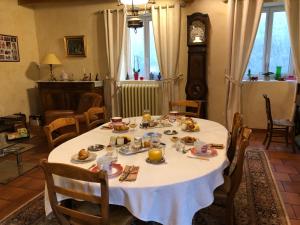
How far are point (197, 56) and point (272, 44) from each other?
1278mm

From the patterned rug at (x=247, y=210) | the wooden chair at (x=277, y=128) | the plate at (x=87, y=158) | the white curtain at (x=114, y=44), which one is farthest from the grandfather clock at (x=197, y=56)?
the plate at (x=87, y=158)

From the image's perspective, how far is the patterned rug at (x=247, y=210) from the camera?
2.03m

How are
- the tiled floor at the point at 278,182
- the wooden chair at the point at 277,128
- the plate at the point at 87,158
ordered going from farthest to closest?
the wooden chair at the point at 277,128, the tiled floor at the point at 278,182, the plate at the point at 87,158

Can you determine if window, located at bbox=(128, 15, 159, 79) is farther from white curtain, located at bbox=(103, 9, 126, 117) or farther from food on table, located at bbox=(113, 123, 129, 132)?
food on table, located at bbox=(113, 123, 129, 132)

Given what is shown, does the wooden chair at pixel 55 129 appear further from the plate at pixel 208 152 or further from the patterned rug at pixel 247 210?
the plate at pixel 208 152

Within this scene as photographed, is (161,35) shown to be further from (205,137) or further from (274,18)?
(205,137)

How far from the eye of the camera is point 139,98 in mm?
4711

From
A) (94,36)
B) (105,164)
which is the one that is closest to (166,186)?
(105,164)

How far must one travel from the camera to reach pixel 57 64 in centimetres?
513

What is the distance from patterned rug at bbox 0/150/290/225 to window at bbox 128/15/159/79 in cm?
287

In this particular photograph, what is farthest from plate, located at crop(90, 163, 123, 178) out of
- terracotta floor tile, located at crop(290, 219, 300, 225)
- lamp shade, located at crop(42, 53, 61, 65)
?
lamp shade, located at crop(42, 53, 61, 65)

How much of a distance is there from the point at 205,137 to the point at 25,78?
4543 mm

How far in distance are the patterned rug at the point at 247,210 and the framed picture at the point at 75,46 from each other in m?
3.25

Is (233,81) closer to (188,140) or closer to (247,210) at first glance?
(247,210)
